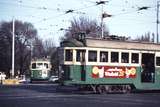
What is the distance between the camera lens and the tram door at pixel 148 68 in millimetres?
29859

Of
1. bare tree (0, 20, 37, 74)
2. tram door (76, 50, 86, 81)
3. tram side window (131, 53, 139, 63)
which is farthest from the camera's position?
bare tree (0, 20, 37, 74)

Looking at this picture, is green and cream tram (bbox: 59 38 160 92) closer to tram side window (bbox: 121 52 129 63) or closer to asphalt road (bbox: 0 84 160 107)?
tram side window (bbox: 121 52 129 63)

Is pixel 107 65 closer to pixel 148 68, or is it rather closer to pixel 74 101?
pixel 148 68

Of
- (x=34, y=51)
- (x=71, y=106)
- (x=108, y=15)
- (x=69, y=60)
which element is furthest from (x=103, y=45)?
(x=34, y=51)

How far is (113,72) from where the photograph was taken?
28219 mm

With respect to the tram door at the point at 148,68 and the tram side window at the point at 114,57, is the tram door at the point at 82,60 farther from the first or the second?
the tram door at the point at 148,68

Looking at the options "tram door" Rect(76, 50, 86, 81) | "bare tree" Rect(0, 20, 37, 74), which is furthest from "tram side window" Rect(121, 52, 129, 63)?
"bare tree" Rect(0, 20, 37, 74)

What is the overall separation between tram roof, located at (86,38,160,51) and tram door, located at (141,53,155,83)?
21.6 inches

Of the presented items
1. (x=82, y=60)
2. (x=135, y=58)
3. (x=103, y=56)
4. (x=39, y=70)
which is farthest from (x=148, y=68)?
(x=39, y=70)

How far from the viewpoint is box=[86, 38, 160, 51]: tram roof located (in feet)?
91.1

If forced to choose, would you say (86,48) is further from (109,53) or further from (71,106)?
(71,106)

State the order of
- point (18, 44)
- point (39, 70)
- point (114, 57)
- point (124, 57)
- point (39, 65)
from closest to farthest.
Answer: point (114, 57)
point (124, 57)
point (39, 70)
point (39, 65)
point (18, 44)

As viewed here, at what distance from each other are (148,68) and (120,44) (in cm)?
290

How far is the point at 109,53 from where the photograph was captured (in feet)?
92.1
